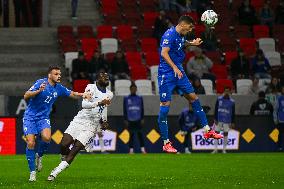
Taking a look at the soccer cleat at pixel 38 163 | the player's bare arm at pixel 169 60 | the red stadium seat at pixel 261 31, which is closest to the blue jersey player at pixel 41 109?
the soccer cleat at pixel 38 163

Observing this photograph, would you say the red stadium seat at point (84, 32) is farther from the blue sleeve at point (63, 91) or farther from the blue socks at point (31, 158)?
the blue socks at point (31, 158)

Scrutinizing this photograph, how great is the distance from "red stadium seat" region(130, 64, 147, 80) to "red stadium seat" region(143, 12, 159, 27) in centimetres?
342

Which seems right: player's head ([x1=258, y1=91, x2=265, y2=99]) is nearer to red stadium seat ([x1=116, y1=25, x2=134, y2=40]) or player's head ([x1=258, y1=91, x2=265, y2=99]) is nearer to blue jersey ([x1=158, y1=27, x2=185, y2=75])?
red stadium seat ([x1=116, y1=25, x2=134, y2=40])

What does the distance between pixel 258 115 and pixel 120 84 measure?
4.78 meters

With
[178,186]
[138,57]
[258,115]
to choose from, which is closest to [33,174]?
[178,186]

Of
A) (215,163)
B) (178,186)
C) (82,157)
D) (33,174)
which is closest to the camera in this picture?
(178,186)

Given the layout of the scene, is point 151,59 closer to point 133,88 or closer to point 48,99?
point 133,88

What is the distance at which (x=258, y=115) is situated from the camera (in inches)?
1144

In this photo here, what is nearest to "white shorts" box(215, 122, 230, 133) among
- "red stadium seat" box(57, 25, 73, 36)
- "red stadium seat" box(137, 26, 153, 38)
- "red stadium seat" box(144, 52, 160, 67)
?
"red stadium seat" box(144, 52, 160, 67)

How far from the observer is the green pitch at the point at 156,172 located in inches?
629

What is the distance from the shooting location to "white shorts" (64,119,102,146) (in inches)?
686

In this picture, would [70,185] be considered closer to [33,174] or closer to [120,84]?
[33,174]

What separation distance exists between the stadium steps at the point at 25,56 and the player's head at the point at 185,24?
14.6 meters

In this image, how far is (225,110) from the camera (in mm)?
28891
